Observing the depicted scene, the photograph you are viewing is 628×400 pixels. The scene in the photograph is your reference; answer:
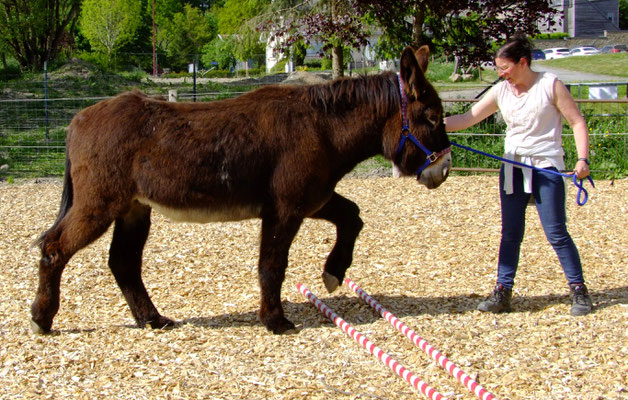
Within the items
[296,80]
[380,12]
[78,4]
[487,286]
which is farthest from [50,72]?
[487,286]

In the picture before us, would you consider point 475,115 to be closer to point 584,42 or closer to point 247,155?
point 247,155

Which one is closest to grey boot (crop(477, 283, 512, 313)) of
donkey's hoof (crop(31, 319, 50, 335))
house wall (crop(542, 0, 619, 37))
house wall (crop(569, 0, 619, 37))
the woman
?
the woman

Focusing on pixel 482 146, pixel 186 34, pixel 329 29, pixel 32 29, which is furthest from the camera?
A: pixel 186 34

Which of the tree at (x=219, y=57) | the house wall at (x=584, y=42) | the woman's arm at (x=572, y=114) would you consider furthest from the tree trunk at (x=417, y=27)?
the house wall at (x=584, y=42)

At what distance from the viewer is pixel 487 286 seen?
5547 millimetres

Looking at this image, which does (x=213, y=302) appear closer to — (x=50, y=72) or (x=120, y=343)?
(x=120, y=343)

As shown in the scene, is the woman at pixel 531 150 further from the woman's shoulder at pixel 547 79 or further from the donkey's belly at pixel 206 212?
the donkey's belly at pixel 206 212

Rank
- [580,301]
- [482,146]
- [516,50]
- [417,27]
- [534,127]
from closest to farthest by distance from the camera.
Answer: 1. [516,50]
2. [534,127]
3. [580,301]
4. [417,27]
5. [482,146]

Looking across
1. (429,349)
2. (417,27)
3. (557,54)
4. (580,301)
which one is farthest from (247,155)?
(557,54)

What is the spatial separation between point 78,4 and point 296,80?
1143 cm

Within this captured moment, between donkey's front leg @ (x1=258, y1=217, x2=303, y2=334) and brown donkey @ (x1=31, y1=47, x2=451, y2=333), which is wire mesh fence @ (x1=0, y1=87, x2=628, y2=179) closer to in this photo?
brown donkey @ (x1=31, y1=47, x2=451, y2=333)

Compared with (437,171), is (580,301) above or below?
below

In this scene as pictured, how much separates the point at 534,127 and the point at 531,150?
6.6 inches

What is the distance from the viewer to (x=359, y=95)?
4.54 m
